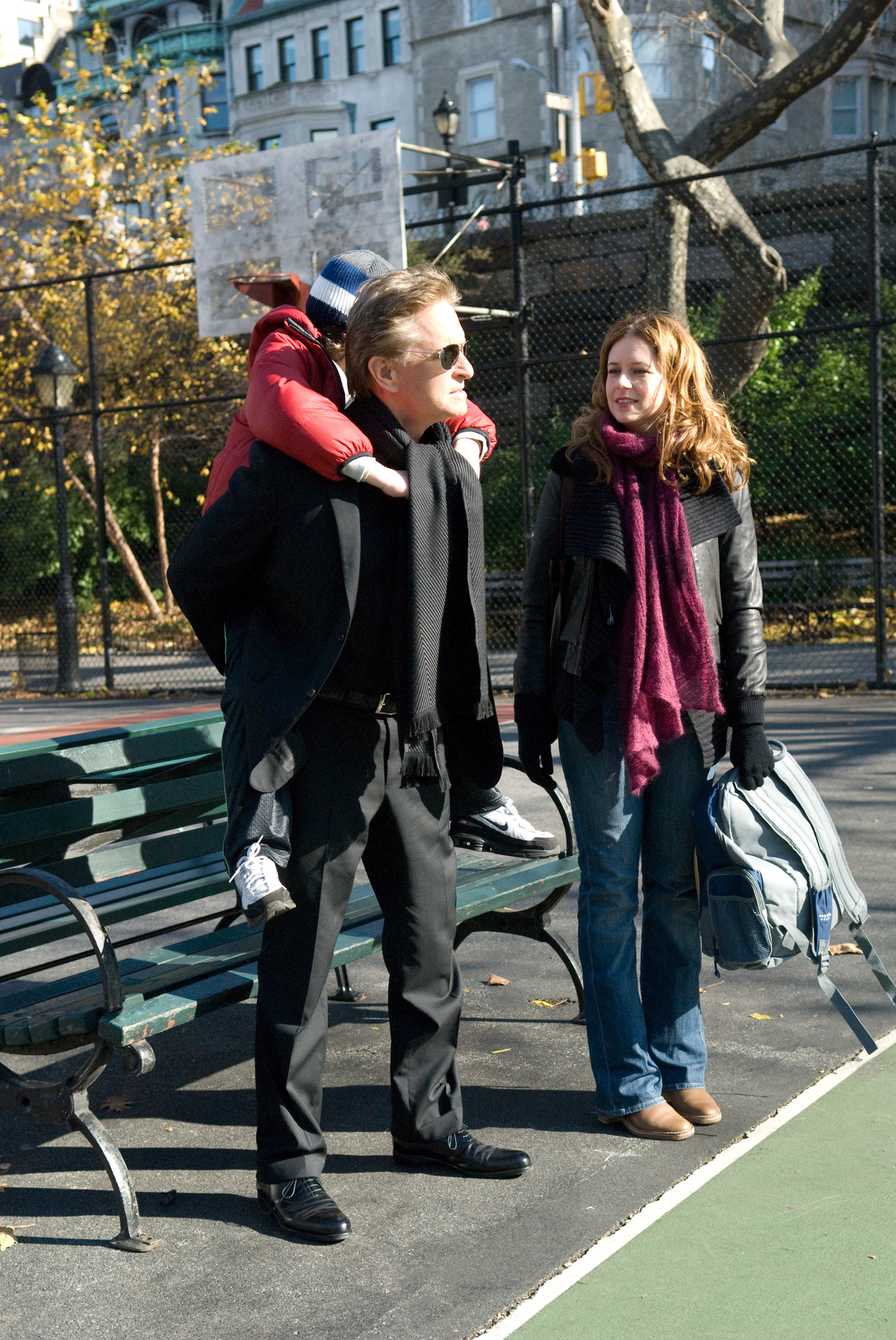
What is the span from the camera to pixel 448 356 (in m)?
3.00

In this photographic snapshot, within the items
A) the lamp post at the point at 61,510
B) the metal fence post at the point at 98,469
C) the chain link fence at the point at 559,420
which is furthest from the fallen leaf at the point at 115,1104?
the lamp post at the point at 61,510

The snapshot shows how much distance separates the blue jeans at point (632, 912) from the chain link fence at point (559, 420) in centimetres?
767

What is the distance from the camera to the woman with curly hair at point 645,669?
3.29m

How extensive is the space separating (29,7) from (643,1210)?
6911 centimetres

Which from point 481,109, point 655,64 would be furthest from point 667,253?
point 481,109

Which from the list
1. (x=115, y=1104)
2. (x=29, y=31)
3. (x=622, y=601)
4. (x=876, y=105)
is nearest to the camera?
(x=622, y=601)

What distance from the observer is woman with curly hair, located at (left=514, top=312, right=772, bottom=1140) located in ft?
10.8

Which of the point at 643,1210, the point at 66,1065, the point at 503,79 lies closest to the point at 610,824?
the point at 643,1210

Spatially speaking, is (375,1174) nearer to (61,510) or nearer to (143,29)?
(61,510)

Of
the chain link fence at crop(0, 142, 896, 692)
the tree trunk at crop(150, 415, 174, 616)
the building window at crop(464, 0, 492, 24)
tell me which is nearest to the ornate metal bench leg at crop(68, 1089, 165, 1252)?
the chain link fence at crop(0, 142, 896, 692)

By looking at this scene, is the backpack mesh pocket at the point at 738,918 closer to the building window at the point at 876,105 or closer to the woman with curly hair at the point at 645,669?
the woman with curly hair at the point at 645,669

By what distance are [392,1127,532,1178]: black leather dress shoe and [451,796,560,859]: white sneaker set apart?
29.1 inches

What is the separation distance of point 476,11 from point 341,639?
40.9m

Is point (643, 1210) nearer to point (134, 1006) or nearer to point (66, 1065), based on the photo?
point (134, 1006)
